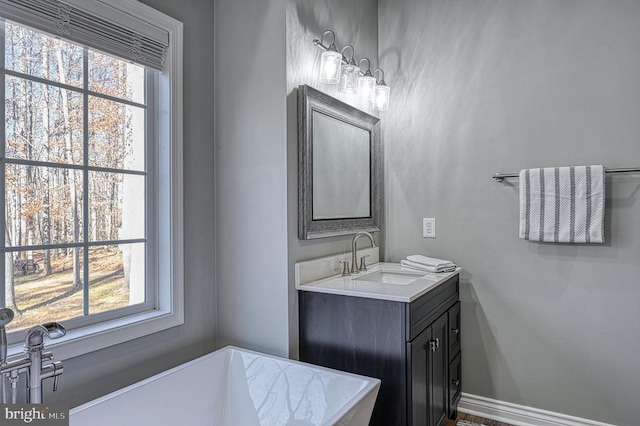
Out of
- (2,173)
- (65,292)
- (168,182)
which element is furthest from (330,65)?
(65,292)

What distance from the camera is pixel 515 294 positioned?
243 cm

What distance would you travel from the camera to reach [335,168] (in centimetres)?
231

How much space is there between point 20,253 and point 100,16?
0.98 metres

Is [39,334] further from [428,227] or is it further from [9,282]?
[428,227]

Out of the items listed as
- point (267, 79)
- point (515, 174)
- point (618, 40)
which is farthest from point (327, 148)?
point (618, 40)

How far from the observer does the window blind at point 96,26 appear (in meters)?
1.43

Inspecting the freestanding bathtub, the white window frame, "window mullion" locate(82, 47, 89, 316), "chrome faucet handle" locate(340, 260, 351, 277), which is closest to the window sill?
the white window frame

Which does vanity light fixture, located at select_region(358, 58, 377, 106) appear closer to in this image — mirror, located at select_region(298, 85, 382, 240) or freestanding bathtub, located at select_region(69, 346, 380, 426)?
mirror, located at select_region(298, 85, 382, 240)

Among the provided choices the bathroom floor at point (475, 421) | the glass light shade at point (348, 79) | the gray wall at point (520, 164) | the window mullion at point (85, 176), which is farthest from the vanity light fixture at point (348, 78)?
the bathroom floor at point (475, 421)

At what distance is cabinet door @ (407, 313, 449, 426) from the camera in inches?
71.0

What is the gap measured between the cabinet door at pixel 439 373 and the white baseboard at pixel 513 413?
382 mm

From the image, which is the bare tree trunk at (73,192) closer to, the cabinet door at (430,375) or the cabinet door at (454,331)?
the cabinet door at (430,375)

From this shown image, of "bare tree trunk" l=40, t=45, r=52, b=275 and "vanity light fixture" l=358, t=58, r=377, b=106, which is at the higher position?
"vanity light fixture" l=358, t=58, r=377, b=106

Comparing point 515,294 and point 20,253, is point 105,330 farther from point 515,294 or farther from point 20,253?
point 515,294
